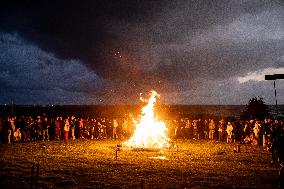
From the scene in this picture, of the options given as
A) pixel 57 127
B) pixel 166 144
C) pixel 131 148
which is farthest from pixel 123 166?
pixel 57 127

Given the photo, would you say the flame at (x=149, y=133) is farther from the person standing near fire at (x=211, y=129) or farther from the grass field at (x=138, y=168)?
the person standing near fire at (x=211, y=129)

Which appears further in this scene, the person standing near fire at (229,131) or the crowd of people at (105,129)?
the person standing near fire at (229,131)

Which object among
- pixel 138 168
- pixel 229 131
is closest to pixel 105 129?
pixel 229 131

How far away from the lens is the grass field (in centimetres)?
1379

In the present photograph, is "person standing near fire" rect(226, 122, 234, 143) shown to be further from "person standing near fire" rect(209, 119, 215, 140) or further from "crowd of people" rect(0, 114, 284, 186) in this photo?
"person standing near fire" rect(209, 119, 215, 140)

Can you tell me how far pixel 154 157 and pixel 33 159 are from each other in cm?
743

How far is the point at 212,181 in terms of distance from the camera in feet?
47.0

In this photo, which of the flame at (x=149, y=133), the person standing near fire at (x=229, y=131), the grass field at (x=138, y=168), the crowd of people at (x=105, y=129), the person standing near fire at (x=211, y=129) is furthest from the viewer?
the person standing near fire at (x=211, y=129)

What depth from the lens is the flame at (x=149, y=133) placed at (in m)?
26.5

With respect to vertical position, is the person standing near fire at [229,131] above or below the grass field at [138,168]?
above

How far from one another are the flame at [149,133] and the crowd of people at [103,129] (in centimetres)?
711

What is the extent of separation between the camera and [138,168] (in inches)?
685

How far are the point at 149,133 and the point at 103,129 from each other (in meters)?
10.4

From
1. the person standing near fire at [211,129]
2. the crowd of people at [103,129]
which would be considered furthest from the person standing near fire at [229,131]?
the person standing near fire at [211,129]
